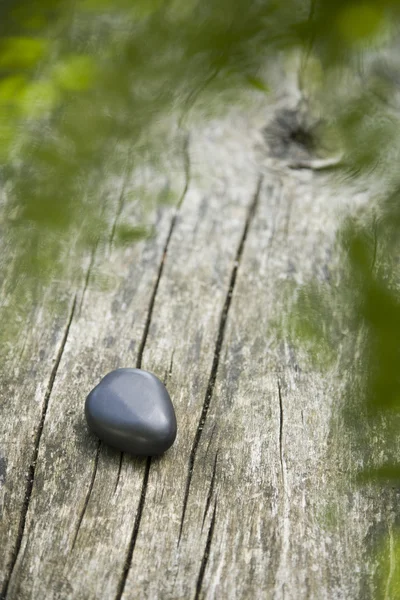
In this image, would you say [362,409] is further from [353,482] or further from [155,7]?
A: [155,7]

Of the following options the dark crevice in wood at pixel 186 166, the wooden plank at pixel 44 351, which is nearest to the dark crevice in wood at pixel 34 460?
the wooden plank at pixel 44 351

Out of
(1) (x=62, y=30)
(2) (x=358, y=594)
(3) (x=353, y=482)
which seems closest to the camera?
(2) (x=358, y=594)

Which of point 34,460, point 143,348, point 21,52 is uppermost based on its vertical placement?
point 21,52

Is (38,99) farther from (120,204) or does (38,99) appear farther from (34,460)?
(34,460)

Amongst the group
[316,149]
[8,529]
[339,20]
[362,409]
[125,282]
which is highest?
[339,20]

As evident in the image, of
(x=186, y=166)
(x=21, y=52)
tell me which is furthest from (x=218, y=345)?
(x=21, y=52)

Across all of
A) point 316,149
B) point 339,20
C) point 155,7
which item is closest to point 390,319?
point 316,149

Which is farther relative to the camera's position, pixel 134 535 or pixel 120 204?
pixel 120 204
